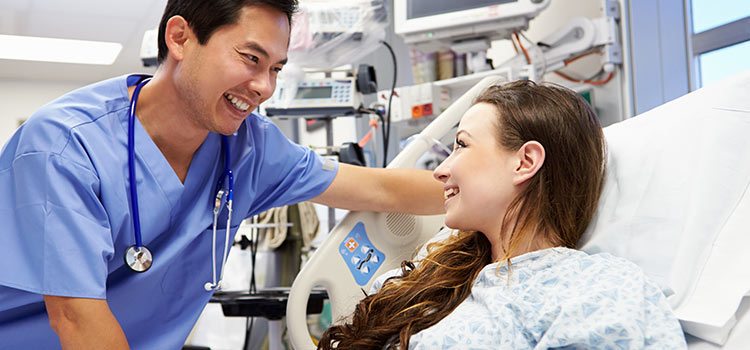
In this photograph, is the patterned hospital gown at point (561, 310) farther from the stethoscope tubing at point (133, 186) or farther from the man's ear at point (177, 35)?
the man's ear at point (177, 35)

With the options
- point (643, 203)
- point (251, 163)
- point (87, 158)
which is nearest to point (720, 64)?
point (643, 203)

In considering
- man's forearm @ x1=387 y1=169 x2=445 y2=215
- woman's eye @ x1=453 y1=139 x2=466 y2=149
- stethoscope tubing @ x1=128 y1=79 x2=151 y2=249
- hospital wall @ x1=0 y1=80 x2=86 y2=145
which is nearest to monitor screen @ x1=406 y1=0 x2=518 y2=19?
man's forearm @ x1=387 y1=169 x2=445 y2=215

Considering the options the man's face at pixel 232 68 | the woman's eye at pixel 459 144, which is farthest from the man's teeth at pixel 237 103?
the woman's eye at pixel 459 144

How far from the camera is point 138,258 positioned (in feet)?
4.45

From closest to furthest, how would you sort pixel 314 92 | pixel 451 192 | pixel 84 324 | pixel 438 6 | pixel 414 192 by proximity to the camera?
1. pixel 84 324
2. pixel 451 192
3. pixel 414 192
4. pixel 314 92
5. pixel 438 6

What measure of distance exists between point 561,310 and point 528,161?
315 mm

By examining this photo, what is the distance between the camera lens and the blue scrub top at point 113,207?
3.97ft

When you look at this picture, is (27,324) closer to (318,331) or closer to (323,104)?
(323,104)

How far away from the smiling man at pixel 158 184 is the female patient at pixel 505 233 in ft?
1.01

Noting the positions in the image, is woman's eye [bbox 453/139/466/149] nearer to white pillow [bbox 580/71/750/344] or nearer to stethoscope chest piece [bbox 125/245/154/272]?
white pillow [bbox 580/71/750/344]

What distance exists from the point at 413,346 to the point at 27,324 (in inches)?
30.4

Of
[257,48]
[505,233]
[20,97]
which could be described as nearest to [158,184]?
[257,48]

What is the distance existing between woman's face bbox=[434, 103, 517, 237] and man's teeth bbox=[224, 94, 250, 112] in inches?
16.9

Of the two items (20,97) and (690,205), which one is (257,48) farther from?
(20,97)
